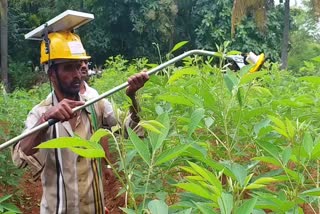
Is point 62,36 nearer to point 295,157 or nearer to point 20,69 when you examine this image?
point 295,157

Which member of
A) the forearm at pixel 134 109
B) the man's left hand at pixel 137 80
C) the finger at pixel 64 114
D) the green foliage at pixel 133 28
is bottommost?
the green foliage at pixel 133 28

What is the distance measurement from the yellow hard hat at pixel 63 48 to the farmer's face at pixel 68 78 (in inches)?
1.2

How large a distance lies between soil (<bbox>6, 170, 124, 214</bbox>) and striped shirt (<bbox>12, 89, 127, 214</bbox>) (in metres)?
1.77

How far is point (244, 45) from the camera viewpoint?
64.7 ft

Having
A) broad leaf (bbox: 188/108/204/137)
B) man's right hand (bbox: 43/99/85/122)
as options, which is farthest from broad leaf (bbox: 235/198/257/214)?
man's right hand (bbox: 43/99/85/122)

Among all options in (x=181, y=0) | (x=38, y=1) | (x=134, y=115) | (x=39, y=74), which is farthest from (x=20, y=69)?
(x=134, y=115)

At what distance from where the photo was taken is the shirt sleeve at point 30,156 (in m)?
2.29

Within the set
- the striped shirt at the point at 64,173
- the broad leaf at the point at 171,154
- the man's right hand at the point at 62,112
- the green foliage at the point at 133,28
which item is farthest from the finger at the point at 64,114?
the green foliage at the point at 133,28

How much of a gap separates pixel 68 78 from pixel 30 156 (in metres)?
0.34

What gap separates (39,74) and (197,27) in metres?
5.78

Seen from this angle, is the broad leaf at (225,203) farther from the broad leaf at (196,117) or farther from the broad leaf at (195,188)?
the broad leaf at (196,117)

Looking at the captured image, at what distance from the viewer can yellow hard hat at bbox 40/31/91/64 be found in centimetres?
238

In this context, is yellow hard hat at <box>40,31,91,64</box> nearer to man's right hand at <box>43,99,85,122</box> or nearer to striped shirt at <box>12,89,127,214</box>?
striped shirt at <box>12,89,127,214</box>

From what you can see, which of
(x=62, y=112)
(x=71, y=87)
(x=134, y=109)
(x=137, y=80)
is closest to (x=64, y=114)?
(x=62, y=112)
